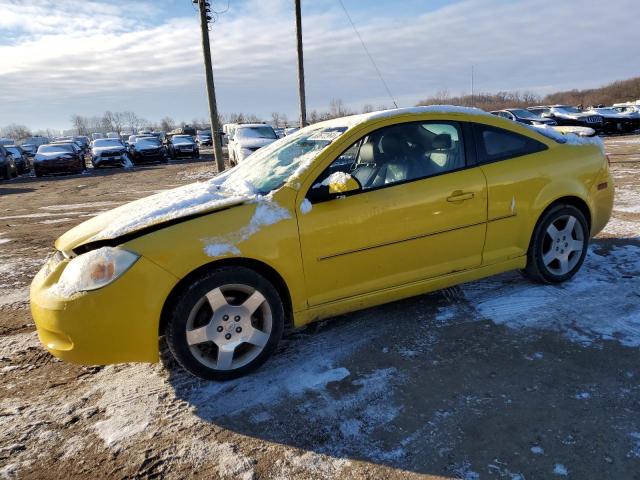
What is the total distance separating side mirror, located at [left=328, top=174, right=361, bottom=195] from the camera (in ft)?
10.2

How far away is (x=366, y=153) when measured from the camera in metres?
3.55

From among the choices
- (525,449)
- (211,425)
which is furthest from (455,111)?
(211,425)

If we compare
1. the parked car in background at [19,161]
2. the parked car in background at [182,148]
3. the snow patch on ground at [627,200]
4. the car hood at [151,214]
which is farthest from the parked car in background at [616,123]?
the parked car in background at [19,161]

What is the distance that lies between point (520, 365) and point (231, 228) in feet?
6.77

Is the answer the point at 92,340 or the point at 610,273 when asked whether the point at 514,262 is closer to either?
the point at 610,273

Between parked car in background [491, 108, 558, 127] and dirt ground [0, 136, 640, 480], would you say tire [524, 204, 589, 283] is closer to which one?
Answer: dirt ground [0, 136, 640, 480]

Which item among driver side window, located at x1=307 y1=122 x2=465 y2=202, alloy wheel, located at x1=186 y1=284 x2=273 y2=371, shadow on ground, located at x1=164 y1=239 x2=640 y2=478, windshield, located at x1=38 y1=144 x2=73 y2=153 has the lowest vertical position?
shadow on ground, located at x1=164 y1=239 x2=640 y2=478

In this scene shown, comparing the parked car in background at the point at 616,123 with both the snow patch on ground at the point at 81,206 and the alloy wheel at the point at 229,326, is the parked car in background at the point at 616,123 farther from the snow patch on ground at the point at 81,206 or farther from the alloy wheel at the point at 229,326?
the alloy wheel at the point at 229,326

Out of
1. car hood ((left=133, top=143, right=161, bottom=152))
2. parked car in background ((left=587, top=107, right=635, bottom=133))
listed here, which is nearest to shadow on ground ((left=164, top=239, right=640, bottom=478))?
parked car in background ((left=587, top=107, right=635, bottom=133))

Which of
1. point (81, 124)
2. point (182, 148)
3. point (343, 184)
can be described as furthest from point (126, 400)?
point (81, 124)

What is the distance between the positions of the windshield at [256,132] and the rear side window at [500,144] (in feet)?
48.6

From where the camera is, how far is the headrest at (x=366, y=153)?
11.5 ft

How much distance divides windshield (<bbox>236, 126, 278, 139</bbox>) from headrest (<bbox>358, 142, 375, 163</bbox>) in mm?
14906

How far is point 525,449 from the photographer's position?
2273mm
